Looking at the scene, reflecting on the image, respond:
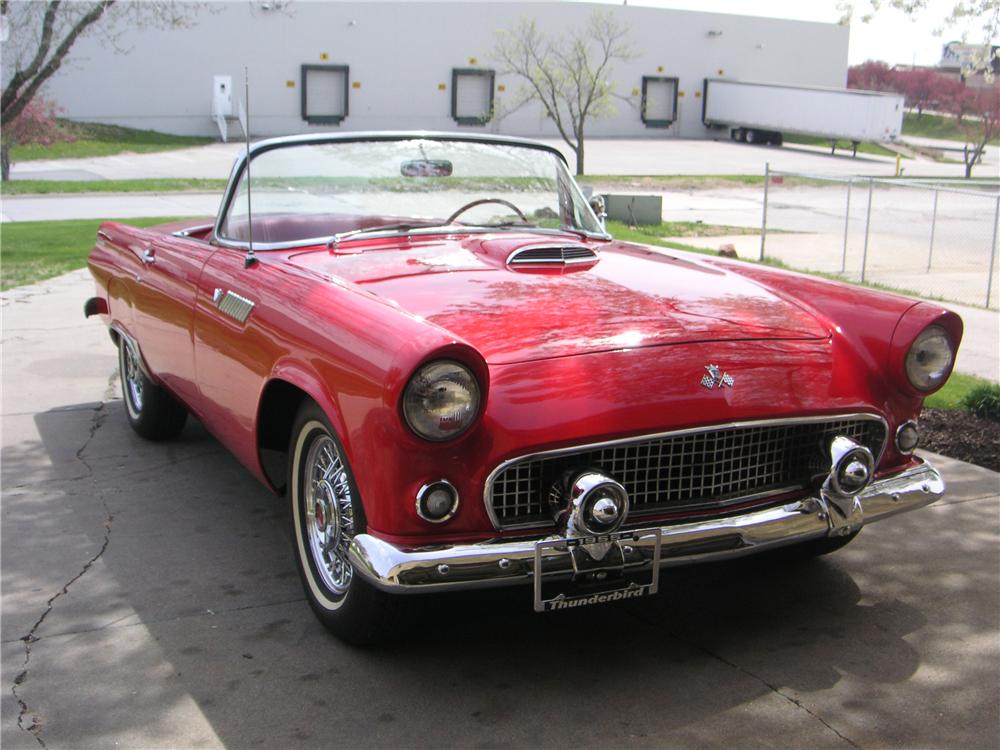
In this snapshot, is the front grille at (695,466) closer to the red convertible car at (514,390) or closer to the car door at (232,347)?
the red convertible car at (514,390)

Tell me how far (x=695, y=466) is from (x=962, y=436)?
10.0ft

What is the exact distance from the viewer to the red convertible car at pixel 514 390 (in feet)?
9.70

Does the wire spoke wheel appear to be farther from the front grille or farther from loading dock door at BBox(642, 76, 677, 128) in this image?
loading dock door at BBox(642, 76, 677, 128)

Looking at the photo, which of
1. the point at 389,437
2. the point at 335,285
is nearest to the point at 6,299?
the point at 335,285

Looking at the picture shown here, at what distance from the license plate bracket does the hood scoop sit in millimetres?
1398

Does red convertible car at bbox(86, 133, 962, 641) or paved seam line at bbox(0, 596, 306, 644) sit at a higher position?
red convertible car at bbox(86, 133, 962, 641)

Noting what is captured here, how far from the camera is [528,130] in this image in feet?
142

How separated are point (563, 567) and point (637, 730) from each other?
47 cm

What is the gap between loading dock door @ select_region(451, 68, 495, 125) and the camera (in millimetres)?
42406

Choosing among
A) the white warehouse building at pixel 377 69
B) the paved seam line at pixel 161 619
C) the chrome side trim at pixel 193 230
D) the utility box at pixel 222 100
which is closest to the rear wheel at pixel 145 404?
the chrome side trim at pixel 193 230

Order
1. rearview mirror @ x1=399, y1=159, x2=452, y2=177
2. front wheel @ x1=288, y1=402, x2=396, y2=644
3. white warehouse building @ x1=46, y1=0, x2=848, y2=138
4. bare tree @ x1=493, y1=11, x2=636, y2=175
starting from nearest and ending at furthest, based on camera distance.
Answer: front wheel @ x1=288, y1=402, x2=396, y2=644 → rearview mirror @ x1=399, y1=159, x2=452, y2=177 → bare tree @ x1=493, y1=11, x2=636, y2=175 → white warehouse building @ x1=46, y1=0, x2=848, y2=138

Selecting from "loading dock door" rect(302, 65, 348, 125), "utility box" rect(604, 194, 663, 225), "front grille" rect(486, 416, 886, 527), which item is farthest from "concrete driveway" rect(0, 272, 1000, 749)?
"loading dock door" rect(302, 65, 348, 125)

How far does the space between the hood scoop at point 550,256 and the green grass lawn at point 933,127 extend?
165ft

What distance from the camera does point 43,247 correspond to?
13.2m
